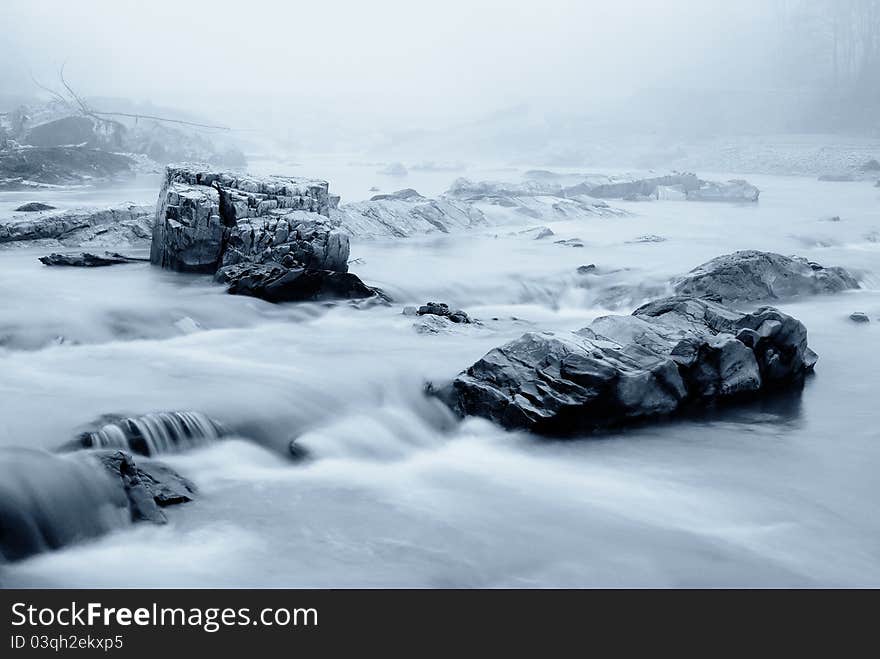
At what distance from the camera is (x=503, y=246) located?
19844mm

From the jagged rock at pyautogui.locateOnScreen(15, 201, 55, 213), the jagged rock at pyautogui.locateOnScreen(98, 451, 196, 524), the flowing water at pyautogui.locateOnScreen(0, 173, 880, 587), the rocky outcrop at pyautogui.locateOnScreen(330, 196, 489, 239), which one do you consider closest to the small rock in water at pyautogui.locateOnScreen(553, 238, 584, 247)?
the rocky outcrop at pyautogui.locateOnScreen(330, 196, 489, 239)

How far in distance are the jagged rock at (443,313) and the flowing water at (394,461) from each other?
282mm

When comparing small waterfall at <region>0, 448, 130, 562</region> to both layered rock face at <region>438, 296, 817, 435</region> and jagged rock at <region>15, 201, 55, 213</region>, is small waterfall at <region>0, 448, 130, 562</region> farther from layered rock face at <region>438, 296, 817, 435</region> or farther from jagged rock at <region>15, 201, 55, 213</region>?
jagged rock at <region>15, 201, 55, 213</region>

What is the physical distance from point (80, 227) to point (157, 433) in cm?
1142

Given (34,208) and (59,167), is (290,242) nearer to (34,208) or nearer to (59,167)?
(34,208)

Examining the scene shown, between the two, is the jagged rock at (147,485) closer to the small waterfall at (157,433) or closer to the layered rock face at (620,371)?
the small waterfall at (157,433)

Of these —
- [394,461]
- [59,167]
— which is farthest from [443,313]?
[59,167]

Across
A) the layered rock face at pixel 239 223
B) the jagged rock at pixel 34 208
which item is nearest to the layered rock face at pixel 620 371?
the layered rock face at pixel 239 223

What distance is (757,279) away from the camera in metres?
13.5

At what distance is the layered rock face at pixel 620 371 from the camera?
26.1 feet

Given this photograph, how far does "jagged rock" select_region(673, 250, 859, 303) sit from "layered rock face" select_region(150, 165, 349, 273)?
17.7 ft

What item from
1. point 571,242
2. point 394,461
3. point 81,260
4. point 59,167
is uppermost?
point 571,242
